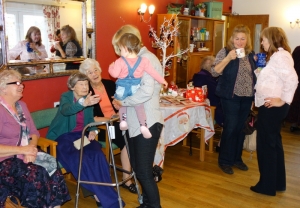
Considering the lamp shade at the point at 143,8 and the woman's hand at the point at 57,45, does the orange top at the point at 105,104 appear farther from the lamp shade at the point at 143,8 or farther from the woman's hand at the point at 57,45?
the lamp shade at the point at 143,8

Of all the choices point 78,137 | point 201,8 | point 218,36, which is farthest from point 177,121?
point 218,36

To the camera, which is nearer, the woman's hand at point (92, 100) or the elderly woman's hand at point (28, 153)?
the elderly woman's hand at point (28, 153)

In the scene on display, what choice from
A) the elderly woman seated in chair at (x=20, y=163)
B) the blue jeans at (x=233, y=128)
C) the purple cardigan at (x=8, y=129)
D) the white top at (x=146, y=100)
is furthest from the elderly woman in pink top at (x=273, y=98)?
the purple cardigan at (x=8, y=129)

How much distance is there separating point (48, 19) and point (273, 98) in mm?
2285

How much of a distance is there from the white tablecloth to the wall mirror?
124 cm

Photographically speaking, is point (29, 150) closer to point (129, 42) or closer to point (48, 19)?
point (129, 42)

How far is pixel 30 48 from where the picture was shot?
317cm

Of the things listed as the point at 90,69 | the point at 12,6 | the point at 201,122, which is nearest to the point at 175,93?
the point at 201,122

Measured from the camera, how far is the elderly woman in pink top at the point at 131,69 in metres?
2.06

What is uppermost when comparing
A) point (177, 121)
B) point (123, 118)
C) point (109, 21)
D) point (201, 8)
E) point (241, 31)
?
point (201, 8)

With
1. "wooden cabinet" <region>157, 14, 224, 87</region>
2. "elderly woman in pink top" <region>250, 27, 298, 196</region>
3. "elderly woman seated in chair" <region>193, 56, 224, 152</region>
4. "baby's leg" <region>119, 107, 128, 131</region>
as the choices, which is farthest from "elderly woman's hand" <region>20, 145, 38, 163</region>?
"wooden cabinet" <region>157, 14, 224, 87</region>

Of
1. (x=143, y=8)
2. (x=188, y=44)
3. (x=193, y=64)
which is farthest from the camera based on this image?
(x=193, y=64)

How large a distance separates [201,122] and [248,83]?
0.70 metres

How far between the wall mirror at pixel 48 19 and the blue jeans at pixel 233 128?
1.72m
